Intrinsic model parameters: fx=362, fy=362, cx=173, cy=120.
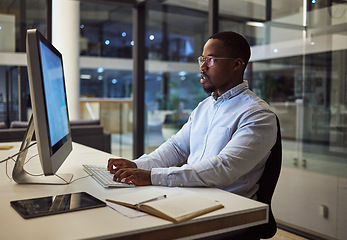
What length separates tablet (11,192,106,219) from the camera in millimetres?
1060

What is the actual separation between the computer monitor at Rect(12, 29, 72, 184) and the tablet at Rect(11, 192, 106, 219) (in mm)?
93

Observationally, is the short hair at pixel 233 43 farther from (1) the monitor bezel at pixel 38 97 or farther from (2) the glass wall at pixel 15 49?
(2) the glass wall at pixel 15 49

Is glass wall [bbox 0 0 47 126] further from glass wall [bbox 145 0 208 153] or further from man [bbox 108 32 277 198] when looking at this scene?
man [bbox 108 32 277 198]

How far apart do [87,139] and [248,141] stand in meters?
3.21

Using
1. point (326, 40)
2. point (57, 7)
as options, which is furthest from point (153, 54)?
point (326, 40)

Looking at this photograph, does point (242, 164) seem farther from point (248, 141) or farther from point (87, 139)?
point (87, 139)

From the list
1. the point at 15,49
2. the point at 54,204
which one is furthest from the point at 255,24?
the point at 15,49

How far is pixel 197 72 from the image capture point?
4.15 meters

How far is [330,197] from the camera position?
274 cm

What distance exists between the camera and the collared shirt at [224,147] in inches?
55.5

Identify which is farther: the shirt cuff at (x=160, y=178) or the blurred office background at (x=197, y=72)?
the blurred office background at (x=197, y=72)

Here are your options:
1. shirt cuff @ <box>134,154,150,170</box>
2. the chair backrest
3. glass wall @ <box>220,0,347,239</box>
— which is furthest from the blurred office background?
shirt cuff @ <box>134,154,150,170</box>

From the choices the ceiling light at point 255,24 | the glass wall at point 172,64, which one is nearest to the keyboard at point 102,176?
the ceiling light at point 255,24

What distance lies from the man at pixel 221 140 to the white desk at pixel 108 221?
0.09 meters
